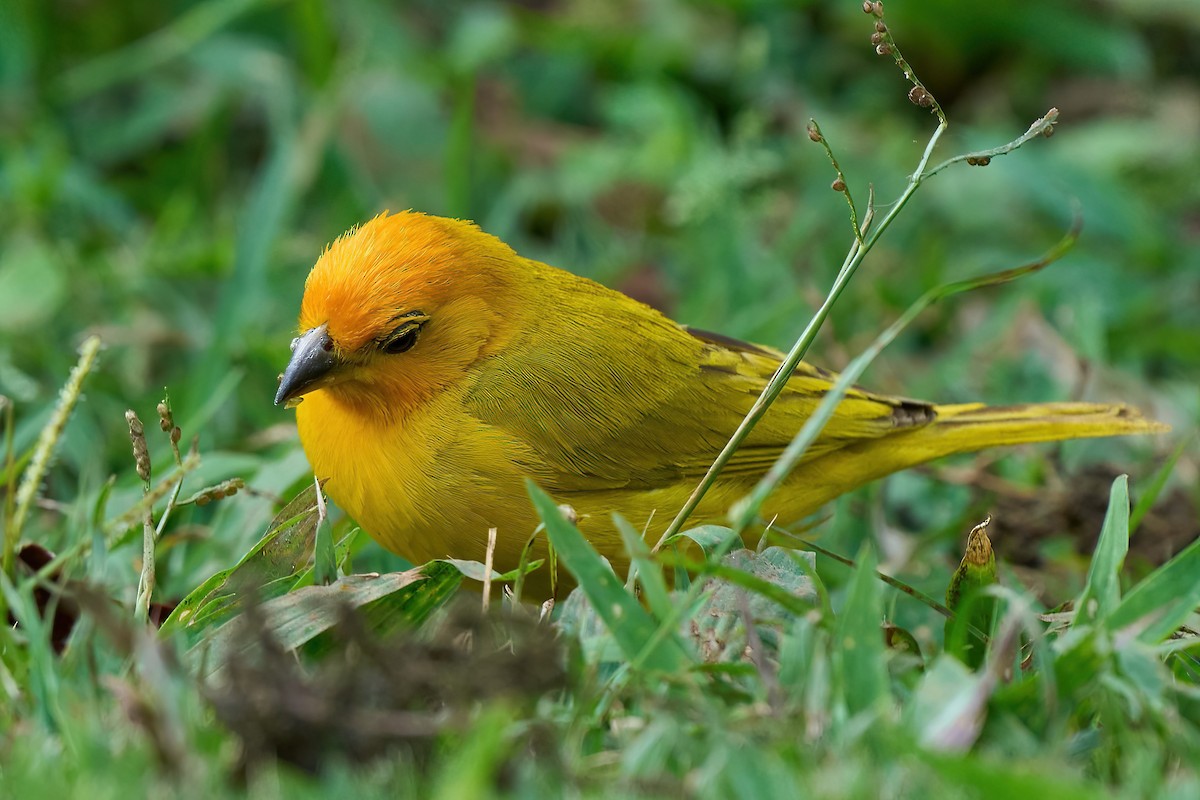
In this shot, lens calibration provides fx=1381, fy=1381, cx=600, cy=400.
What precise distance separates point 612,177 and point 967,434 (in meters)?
2.44

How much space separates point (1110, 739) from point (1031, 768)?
0.96 ft

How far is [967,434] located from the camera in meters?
3.45

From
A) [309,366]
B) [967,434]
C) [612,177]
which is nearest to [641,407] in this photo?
[309,366]

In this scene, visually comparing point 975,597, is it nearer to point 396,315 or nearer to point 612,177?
point 396,315

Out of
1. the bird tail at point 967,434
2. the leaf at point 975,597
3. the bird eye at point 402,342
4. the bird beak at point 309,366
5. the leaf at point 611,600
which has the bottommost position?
the bird tail at point 967,434

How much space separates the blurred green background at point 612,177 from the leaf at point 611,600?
148cm

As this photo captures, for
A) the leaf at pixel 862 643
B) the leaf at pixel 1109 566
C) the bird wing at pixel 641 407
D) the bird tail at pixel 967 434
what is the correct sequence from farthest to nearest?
the bird tail at pixel 967 434, the bird wing at pixel 641 407, the leaf at pixel 1109 566, the leaf at pixel 862 643

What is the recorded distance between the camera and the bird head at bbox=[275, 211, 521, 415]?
2.82m

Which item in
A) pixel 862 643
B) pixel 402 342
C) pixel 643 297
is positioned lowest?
pixel 643 297

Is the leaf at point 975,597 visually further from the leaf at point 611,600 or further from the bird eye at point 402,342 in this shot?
the bird eye at point 402,342

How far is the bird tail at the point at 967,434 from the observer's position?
339cm

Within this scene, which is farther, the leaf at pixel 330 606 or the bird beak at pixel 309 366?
the bird beak at pixel 309 366

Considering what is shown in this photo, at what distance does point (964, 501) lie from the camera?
3932 mm

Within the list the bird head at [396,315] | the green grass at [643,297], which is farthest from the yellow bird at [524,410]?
the green grass at [643,297]
